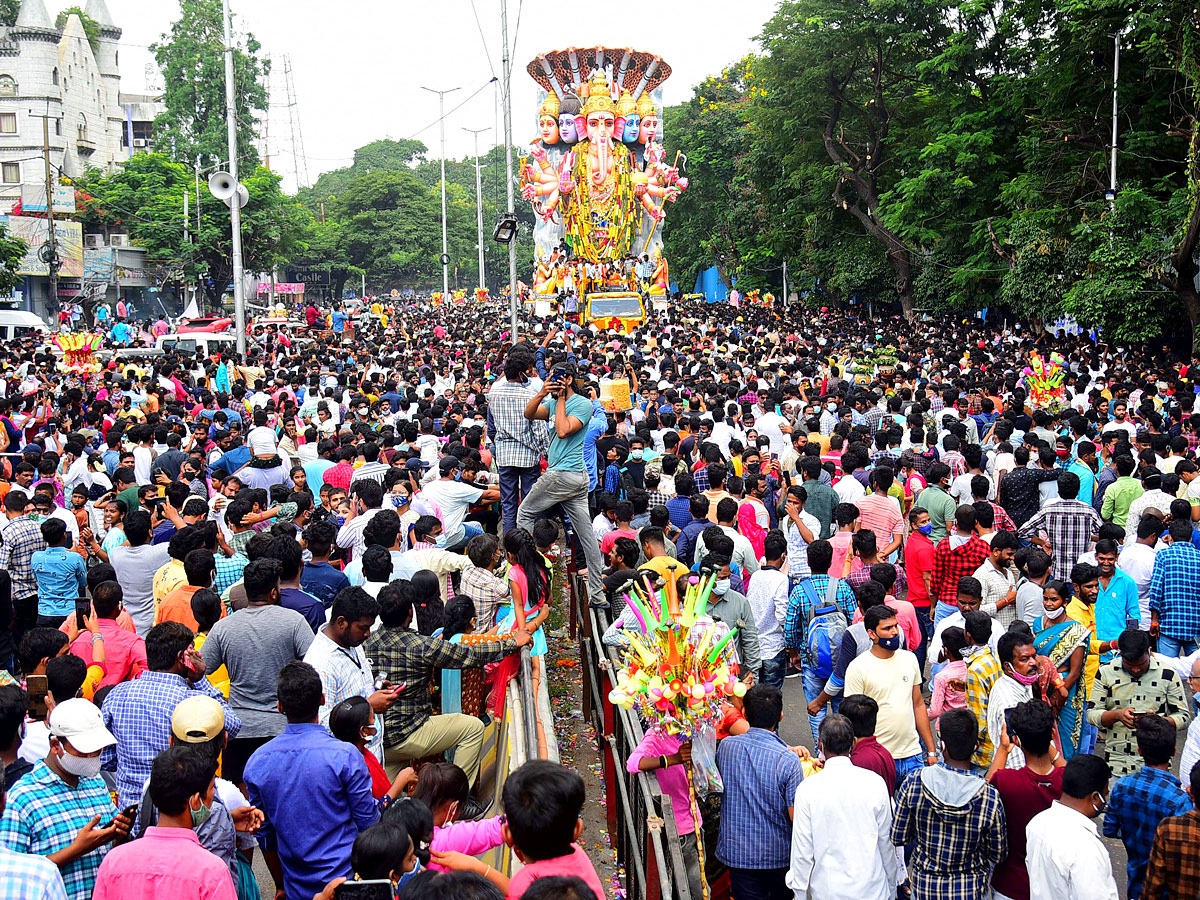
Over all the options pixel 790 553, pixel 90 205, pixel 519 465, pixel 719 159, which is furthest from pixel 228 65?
pixel 719 159

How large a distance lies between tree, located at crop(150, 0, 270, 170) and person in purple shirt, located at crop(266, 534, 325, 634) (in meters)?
50.0

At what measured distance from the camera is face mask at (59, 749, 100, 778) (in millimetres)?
3973

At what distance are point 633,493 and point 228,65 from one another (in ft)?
48.9

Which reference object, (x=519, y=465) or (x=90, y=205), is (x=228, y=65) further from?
(x=90, y=205)

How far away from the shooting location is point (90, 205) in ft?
142

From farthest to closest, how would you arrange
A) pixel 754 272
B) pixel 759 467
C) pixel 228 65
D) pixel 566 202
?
1. pixel 754 272
2. pixel 566 202
3. pixel 228 65
4. pixel 759 467

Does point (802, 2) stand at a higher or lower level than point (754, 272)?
higher

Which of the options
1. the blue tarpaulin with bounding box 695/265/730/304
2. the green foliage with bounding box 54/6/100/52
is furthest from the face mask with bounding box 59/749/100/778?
the green foliage with bounding box 54/6/100/52

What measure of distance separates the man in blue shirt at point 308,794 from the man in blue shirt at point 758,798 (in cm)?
147

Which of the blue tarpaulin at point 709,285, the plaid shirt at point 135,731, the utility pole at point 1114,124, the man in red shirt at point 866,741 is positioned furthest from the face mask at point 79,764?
the blue tarpaulin at point 709,285

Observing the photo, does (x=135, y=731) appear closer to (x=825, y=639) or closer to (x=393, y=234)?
(x=825, y=639)

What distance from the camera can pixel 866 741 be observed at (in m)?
4.82

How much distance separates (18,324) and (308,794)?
35.0 m

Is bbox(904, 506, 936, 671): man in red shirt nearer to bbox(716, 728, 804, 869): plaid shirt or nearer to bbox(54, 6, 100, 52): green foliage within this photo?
bbox(716, 728, 804, 869): plaid shirt
